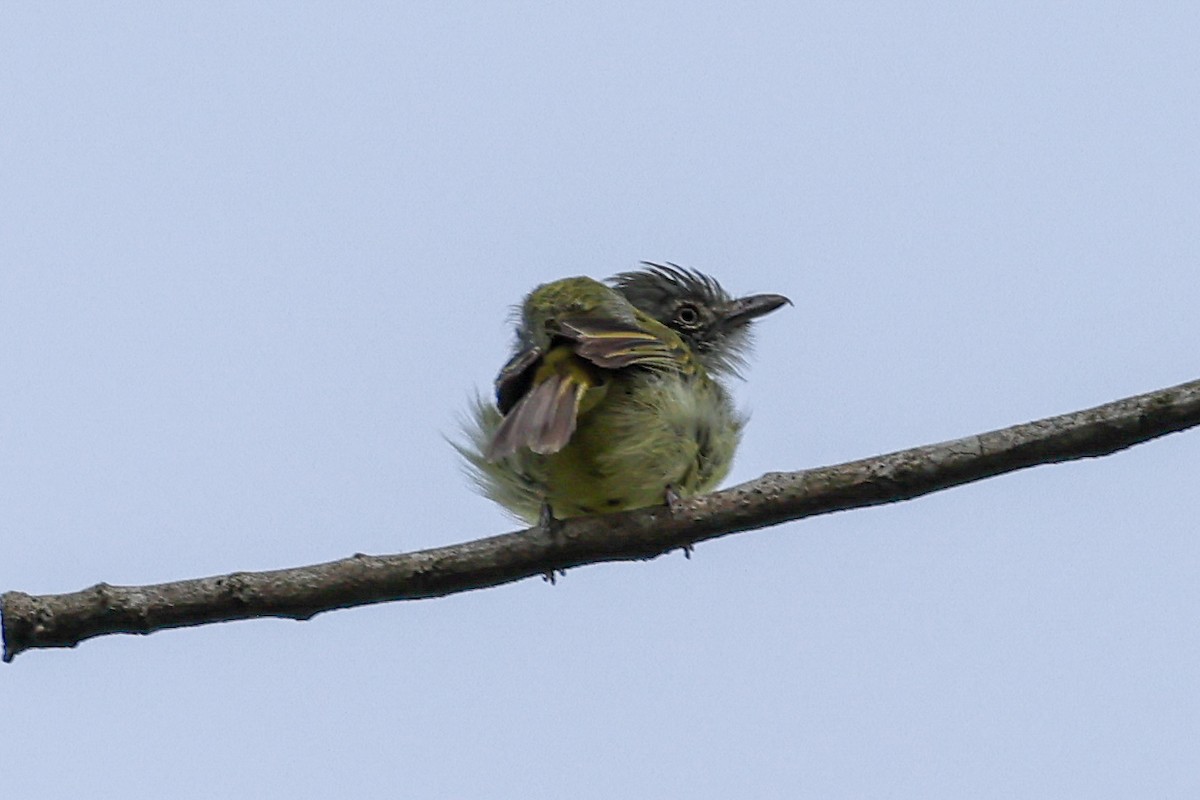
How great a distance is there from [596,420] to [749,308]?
1.79 m

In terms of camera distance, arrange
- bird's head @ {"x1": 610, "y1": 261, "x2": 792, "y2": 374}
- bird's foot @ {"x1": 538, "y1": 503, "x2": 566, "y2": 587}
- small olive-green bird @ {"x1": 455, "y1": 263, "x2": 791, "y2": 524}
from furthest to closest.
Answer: bird's head @ {"x1": 610, "y1": 261, "x2": 792, "y2": 374} < small olive-green bird @ {"x1": 455, "y1": 263, "x2": 791, "y2": 524} < bird's foot @ {"x1": 538, "y1": 503, "x2": 566, "y2": 587}

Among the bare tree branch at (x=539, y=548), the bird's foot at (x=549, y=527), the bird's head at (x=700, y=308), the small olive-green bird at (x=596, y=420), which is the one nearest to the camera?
the bare tree branch at (x=539, y=548)

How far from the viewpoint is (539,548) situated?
378 centimetres

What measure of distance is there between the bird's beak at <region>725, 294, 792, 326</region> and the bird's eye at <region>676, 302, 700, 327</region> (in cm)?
14

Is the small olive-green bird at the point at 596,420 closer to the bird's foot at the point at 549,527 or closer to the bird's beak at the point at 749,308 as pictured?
the bird's foot at the point at 549,527

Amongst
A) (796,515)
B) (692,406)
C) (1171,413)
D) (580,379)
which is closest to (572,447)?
(580,379)

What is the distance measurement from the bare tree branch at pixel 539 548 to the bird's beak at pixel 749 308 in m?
2.53

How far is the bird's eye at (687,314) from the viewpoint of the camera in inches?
249

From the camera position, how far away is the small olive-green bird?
15.0ft

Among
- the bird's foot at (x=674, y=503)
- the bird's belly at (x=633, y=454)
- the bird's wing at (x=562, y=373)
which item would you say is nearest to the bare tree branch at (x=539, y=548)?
the bird's foot at (x=674, y=503)

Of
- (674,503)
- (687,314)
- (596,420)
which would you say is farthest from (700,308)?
(674,503)

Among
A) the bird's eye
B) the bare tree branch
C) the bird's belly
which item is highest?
the bird's eye

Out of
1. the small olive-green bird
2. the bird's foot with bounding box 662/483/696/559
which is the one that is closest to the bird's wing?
the small olive-green bird

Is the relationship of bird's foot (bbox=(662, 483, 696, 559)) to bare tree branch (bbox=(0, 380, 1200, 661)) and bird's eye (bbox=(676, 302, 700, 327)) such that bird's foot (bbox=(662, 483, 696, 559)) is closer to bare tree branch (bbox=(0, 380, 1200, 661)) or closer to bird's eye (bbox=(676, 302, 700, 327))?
bare tree branch (bbox=(0, 380, 1200, 661))
